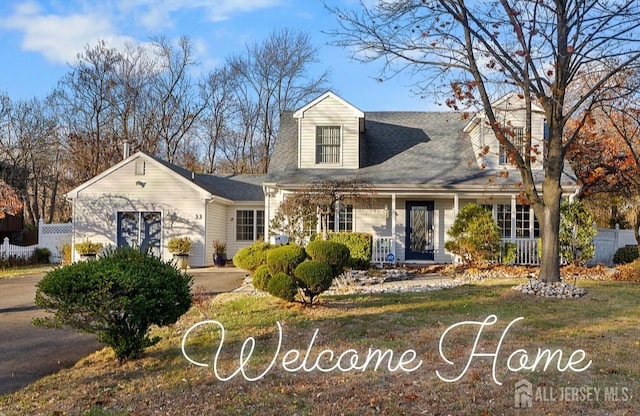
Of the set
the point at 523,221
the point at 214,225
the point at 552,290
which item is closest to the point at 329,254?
the point at 552,290

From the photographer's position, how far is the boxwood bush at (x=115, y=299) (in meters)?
5.84

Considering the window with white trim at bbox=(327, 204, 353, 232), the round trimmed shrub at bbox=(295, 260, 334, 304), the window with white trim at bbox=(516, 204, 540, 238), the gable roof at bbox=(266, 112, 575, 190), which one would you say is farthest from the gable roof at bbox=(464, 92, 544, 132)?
the round trimmed shrub at bbox=(295, 260, 334, 304)

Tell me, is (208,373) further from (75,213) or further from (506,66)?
(75,213)

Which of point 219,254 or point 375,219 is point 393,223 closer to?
point 375,219

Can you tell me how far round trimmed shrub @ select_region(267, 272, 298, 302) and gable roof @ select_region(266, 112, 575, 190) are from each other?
8.30 m

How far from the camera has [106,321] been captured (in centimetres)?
607

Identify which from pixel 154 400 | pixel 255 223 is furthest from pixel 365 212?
pixel 154 400

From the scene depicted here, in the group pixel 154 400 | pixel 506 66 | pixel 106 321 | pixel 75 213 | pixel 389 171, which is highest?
pixel 506 66

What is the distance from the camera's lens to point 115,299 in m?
5.88

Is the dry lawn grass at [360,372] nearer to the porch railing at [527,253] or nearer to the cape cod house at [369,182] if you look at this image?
the porch railing at [527,253]

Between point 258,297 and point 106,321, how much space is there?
5.08 metres

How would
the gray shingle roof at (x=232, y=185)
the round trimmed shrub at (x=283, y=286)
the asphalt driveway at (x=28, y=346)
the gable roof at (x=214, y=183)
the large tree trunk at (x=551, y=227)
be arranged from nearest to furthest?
the asphalt driveway at (x=28, y=346), the round trimmed shrub at (x=283, y=286), the large tree trunk at (x=551, y=227), the gable roof at (x=214, y=183), the gray shingle roof at (x=232, y=185)

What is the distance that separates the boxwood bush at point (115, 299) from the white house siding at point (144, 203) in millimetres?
13508

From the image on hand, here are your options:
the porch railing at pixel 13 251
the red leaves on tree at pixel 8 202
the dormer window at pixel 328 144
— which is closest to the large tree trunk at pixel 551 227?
the dormer window at pixel 328 144
